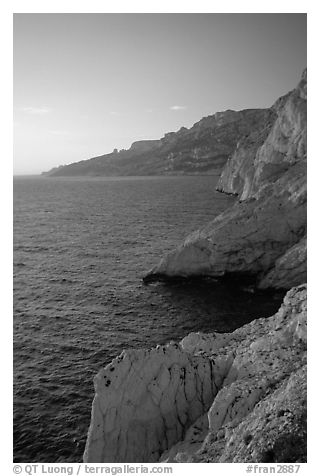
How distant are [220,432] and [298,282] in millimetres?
27002

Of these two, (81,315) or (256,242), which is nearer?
(81,315)

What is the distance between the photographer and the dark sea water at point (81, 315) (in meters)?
21.9

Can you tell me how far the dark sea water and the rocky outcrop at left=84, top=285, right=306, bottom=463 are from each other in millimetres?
5587

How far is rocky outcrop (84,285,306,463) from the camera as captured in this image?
1384 cm

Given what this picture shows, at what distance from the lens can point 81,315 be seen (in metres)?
34.5

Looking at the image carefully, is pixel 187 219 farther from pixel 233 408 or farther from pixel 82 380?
pixel 233 408

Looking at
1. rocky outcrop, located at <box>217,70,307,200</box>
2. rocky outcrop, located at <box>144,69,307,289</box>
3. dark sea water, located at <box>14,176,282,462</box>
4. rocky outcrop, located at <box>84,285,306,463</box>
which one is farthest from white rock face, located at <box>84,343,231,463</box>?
rocky outcrop, located at <box>217,70,307,200</box>

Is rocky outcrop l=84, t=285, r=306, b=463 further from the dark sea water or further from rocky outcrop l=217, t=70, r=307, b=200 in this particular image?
rocky outcrop l=217, t=70, r=307, b=200

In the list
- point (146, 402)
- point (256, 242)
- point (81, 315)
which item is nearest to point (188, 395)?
point (146, 402)

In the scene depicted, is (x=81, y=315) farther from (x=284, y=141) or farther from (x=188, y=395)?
(x=284, y=141)

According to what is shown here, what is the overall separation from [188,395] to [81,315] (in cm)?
1998

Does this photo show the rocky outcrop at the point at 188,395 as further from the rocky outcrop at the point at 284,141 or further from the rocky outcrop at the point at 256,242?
the rocky outcrop at the point at 284,141

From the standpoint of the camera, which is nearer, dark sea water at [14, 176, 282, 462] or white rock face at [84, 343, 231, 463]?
white rock face at [84, 343, 231, 463]
